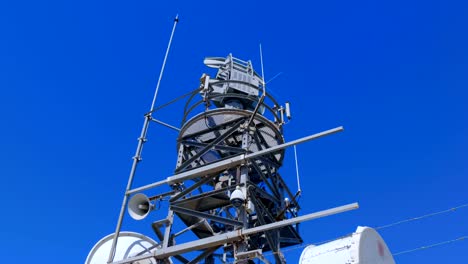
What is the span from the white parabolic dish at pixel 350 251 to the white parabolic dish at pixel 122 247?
253 inches

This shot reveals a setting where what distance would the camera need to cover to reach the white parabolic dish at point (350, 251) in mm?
7773

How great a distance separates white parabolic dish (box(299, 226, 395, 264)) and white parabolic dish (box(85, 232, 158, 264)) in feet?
21.1

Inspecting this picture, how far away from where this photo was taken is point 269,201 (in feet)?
43.0

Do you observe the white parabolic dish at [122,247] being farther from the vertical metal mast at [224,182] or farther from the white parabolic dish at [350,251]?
the white parabolic dish at [350,251]

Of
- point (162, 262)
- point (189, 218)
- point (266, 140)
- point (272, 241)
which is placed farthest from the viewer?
point (266, 140)

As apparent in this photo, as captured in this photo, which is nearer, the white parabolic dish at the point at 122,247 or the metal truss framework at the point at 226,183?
the metal truss framework at the point at 226,183

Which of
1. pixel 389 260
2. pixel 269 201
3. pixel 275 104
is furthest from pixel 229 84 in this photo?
pixel 389 260

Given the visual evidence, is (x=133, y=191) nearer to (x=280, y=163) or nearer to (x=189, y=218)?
(x=189, y=218)

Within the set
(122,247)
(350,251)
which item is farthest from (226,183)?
(350,251)

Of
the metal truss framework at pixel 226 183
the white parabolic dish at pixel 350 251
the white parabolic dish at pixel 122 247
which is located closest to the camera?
the white parabolic dish at pixel 350 251

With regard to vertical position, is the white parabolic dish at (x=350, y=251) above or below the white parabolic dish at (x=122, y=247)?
below

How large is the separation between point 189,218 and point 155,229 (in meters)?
1.05

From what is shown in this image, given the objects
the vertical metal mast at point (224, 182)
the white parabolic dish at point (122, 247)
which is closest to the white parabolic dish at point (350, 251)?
the vertical metal mast at point (224, 182)

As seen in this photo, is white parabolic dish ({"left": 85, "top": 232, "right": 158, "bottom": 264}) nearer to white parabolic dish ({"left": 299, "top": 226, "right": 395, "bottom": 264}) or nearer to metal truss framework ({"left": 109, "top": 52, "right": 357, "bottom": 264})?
metal truss framework ({"left": 109, "top": 52, "right": 357, "bottom": 264})
